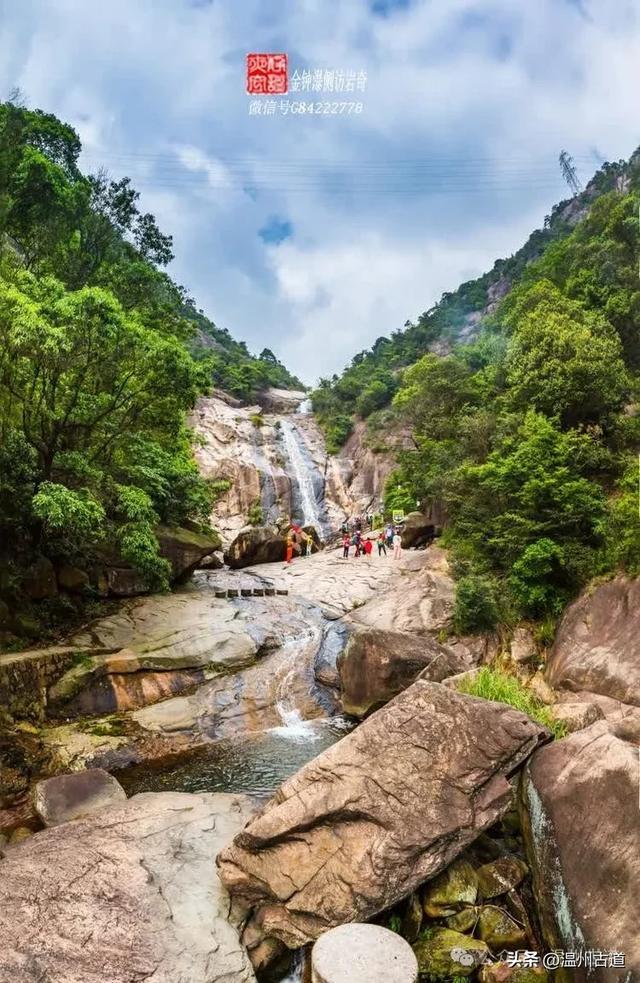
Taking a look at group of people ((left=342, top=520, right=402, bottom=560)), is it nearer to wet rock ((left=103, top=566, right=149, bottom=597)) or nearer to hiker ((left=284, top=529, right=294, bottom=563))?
hiker ((left=284, top=529, right=294, bottom=563))

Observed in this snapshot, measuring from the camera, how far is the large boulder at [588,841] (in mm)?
4480

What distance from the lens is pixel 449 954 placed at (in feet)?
17.4

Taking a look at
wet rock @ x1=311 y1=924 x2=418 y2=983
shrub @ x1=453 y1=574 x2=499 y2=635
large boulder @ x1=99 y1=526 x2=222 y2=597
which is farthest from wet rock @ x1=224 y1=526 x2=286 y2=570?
wet rock @ x1=311 y1=924 x2=418 y2=983

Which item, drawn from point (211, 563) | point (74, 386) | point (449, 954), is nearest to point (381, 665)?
point (449, 954)

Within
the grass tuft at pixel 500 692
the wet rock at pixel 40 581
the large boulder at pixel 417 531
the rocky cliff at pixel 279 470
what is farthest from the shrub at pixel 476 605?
the rocky cliff at pixel 279 470

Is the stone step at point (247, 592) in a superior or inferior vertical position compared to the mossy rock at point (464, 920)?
superior

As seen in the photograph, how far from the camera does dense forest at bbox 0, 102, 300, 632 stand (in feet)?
35.7

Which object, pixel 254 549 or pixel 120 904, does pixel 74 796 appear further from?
pixel 254 549

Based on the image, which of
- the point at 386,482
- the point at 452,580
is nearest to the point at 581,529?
the point at 452,580

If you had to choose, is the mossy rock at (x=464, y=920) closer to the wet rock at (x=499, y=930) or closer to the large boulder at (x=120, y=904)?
the wet rock at (x=499, y=930)

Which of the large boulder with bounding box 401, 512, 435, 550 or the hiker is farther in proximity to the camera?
the large boulder with bounding box 401, 512, 435, 550

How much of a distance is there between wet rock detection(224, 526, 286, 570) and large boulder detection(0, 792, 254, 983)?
57.9 ft

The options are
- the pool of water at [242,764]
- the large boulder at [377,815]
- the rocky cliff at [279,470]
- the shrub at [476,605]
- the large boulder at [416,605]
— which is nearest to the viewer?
Answer: the large boulder at [377,815]

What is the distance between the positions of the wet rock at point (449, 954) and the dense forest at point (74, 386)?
877 centimetres
